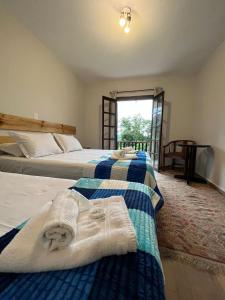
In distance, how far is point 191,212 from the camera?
1.97 m

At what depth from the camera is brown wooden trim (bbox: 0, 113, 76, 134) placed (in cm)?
223

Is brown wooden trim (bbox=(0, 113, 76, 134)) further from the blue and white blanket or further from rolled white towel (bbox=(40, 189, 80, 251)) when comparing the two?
rolled white towel (bbox=(40, 189, 80, 251))

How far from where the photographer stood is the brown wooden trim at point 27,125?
223cm

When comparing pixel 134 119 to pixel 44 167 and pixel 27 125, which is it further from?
pixel 44 167

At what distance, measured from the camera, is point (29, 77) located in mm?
2627

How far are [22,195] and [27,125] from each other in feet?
6.41

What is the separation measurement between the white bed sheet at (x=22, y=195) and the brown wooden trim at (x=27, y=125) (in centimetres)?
123

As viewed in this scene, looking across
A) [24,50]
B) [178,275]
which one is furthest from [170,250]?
[24,50]

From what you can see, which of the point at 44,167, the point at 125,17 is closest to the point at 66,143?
the point at 44,167

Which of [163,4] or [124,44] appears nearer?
[163,4]

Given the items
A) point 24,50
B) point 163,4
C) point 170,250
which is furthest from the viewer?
point 24,50

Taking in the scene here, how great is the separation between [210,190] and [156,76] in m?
3.05

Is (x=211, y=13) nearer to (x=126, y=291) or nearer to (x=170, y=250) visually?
(x=170, y=250)

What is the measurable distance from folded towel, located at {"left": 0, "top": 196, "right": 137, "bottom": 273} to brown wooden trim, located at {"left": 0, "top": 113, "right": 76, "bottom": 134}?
2130 millimetres
